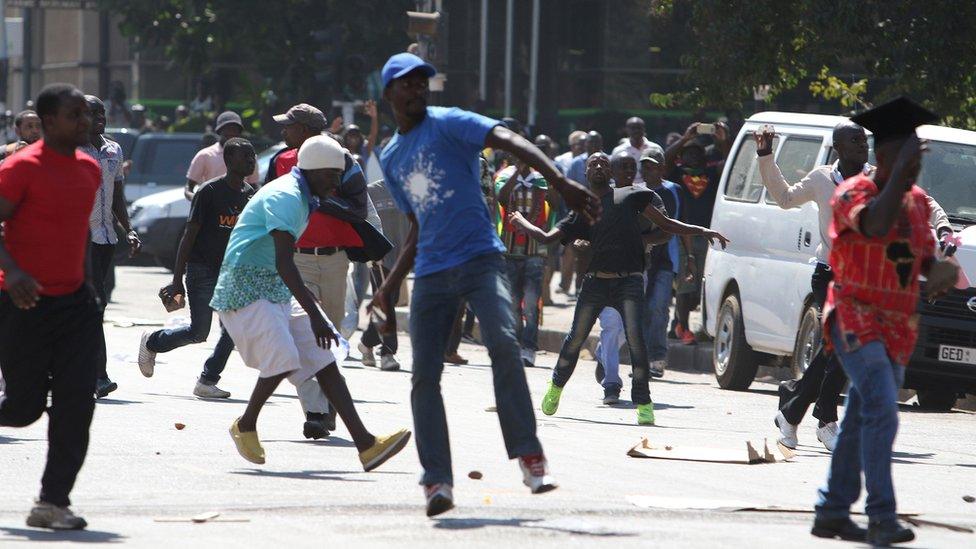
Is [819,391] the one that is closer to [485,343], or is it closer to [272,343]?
[272,343]

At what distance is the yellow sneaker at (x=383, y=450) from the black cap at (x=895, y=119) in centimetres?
269

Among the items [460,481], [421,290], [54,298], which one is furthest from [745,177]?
[54,298]

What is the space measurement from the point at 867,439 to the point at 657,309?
27.6 feet

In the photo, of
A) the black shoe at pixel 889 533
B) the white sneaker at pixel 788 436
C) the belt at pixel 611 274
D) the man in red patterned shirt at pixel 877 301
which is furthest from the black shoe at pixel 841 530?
the belt at pixel 611 274

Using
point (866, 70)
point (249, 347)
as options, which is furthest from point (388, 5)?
point (249, 347)

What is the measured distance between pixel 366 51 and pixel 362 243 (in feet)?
77.8

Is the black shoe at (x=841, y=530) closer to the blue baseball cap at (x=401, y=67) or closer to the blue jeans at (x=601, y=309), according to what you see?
the blue baseball cap at (x=401, y=67)

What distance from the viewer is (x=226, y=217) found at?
1209cm

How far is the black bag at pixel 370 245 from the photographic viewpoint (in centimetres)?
1056

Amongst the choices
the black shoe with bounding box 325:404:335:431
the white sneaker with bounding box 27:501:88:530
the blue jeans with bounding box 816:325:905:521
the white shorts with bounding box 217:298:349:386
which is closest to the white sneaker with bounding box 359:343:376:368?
the black shoe with bounding box 325:404:335:431

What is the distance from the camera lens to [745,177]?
14.6 metres

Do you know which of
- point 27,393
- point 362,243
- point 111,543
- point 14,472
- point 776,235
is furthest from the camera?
point 776,235

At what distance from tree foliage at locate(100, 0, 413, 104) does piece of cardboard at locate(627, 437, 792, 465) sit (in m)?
24.3

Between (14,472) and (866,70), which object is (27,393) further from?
(866,70)
